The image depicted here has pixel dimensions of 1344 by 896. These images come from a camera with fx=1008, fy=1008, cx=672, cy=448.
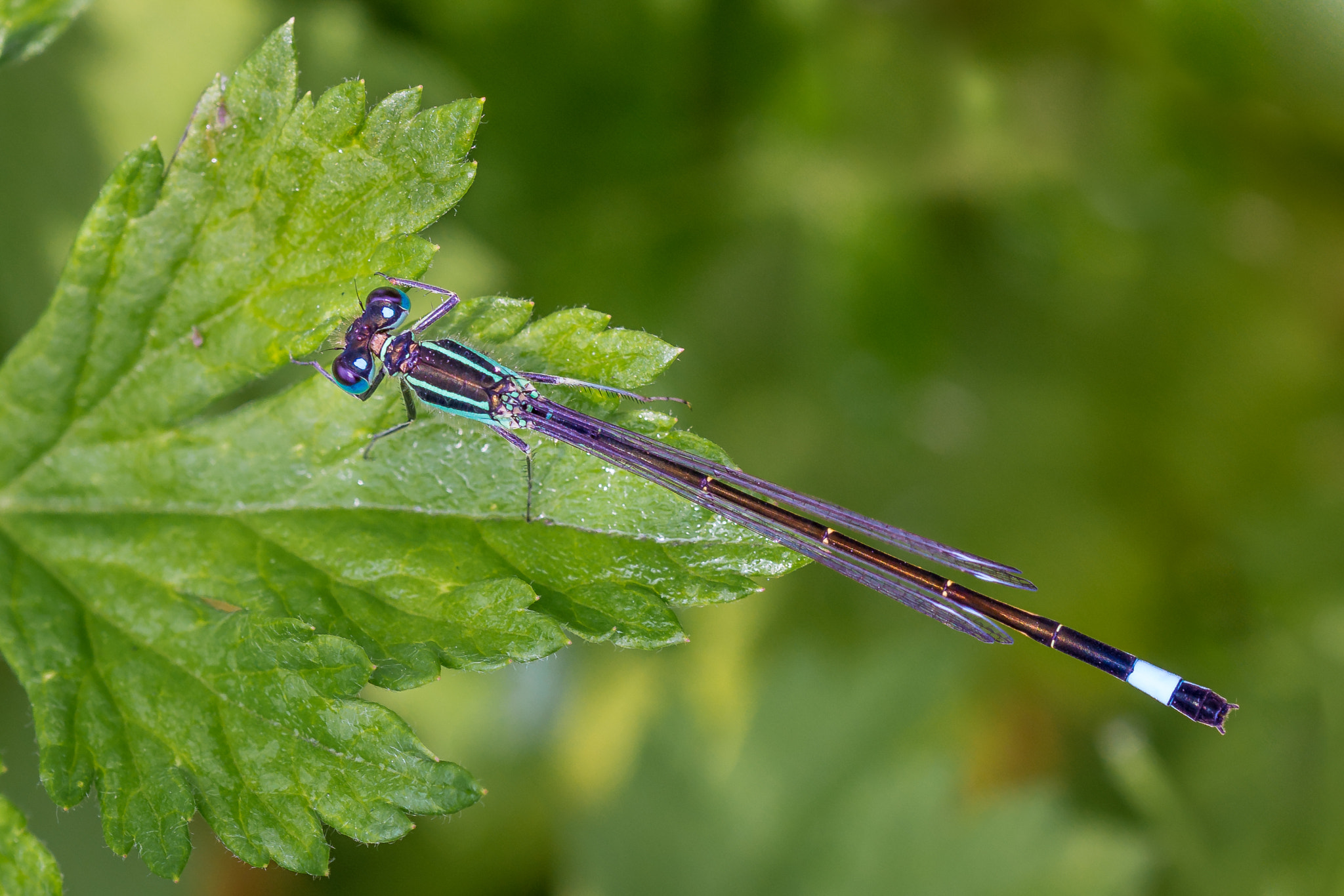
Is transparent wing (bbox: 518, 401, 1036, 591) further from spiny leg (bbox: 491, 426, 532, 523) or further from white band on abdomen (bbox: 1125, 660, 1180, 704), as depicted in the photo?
white band on abdomen (bbox: 1125, 660, 1180, 704)

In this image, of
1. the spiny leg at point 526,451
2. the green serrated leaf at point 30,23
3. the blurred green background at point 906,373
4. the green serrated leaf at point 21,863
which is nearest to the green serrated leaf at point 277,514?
the spiny leg at point 526,451

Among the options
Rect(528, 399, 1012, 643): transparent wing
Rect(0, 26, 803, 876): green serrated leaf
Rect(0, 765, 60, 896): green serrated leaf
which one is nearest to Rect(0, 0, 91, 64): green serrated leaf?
Rect(0, 26, 803, 876): green serrated leaf

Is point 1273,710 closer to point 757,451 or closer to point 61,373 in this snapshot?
point 757,451

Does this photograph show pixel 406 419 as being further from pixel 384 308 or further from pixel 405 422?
pixel 384 308

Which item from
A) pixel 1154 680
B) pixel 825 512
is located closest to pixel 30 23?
pixel 825 512

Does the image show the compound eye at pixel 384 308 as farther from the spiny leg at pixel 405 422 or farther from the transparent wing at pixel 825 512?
the transparent wing at pixel 825 512

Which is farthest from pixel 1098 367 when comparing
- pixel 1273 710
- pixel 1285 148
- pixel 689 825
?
pixel 689 825
